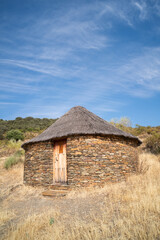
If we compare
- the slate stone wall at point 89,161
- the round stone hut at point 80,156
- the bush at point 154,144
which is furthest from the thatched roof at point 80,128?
the bush at point 154,144

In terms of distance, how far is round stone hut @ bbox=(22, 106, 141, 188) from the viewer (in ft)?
27.0

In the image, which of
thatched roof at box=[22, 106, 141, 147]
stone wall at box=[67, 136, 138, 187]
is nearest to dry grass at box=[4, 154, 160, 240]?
stone wall at box=[67, 136, 138, 187]

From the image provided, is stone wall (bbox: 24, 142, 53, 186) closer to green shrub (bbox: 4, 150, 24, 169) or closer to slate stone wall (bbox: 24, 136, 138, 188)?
slate stone wall (bbox: 24, 136, 138, 188)

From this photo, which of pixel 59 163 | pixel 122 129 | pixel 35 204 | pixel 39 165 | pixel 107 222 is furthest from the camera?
pixel 122 129

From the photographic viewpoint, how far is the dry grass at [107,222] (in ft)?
12.8

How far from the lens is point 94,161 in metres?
8.27

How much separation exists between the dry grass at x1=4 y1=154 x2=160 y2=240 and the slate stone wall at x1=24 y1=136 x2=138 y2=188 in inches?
70.0

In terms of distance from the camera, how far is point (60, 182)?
28.8ft

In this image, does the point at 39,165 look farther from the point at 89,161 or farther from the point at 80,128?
the point at 80,128

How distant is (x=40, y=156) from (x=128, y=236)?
21.4 ft

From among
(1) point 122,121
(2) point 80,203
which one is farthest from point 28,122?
(2) point 80,203

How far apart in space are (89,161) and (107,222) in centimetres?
377

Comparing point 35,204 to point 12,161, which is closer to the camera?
point 35,204

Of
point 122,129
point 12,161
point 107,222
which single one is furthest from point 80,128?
point 122,129
